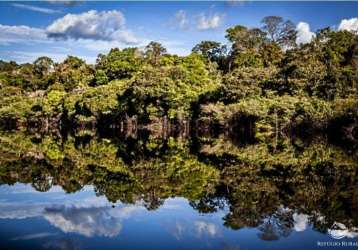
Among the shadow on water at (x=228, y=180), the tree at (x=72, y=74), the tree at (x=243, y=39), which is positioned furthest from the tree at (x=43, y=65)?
the shadow on water at (x=228, y=180)

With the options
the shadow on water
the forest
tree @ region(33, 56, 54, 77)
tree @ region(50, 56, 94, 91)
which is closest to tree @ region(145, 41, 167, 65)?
the forest

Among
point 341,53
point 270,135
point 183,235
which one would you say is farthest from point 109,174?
point 341,53

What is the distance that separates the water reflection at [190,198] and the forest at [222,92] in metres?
20.2

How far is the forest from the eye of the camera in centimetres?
4238

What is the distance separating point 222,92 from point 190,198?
35.4 meters

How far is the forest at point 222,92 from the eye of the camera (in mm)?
42375

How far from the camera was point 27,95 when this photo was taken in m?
74.5

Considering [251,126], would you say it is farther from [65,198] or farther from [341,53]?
[65,198]

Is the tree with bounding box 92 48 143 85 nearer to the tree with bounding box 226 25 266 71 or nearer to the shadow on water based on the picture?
the tree with bounding box 226 25 266 71

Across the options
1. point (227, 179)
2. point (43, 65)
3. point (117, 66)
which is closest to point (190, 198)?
point (227, 179)

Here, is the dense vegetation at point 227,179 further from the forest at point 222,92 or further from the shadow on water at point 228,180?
the forest at point 222,92

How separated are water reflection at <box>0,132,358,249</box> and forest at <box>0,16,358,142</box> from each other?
20.2 metres

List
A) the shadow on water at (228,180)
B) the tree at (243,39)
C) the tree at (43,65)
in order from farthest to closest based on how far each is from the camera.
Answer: the tree at (43,65) → the tree at (243,39) → the shadow on water at (228,180)

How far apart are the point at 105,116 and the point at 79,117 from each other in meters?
3.52
